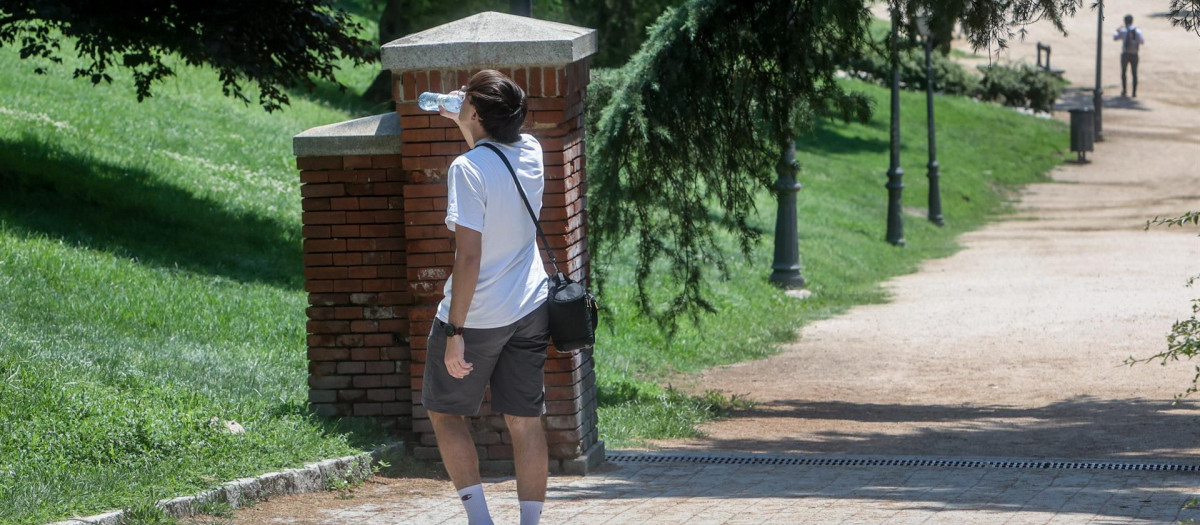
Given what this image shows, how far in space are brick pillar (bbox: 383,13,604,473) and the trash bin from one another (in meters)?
29.7

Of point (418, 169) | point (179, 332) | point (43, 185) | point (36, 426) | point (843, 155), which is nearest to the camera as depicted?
point (36, 426)

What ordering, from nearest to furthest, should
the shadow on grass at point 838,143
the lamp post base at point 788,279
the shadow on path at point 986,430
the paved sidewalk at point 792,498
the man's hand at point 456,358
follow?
the man's hand at point 456,358 < the paved sidewalk at point 792,498 < the shadow on path at point 986,430 < the lamp post base at point 788,279 < the shadow on grass at point 838,143

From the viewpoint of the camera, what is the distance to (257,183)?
16828 mm

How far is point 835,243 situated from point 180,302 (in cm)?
1413

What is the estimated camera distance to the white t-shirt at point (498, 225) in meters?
4.86

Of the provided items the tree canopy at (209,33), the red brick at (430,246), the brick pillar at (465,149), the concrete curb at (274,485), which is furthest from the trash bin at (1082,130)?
the concrete curb at (274,485)

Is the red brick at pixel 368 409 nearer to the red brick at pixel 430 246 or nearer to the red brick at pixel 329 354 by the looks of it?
the red brick at pixel 329 354

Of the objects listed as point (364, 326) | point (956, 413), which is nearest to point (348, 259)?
point (364, 326)

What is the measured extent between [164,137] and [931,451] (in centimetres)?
1208

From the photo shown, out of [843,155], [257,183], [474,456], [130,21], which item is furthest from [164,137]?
[843,155]

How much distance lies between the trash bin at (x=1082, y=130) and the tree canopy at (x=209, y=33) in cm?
2391

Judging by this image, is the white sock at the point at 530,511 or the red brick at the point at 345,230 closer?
the white sock at the point at 530,511

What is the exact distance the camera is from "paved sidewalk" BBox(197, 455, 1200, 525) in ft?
18.9

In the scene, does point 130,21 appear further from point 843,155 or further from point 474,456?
point 843,155
